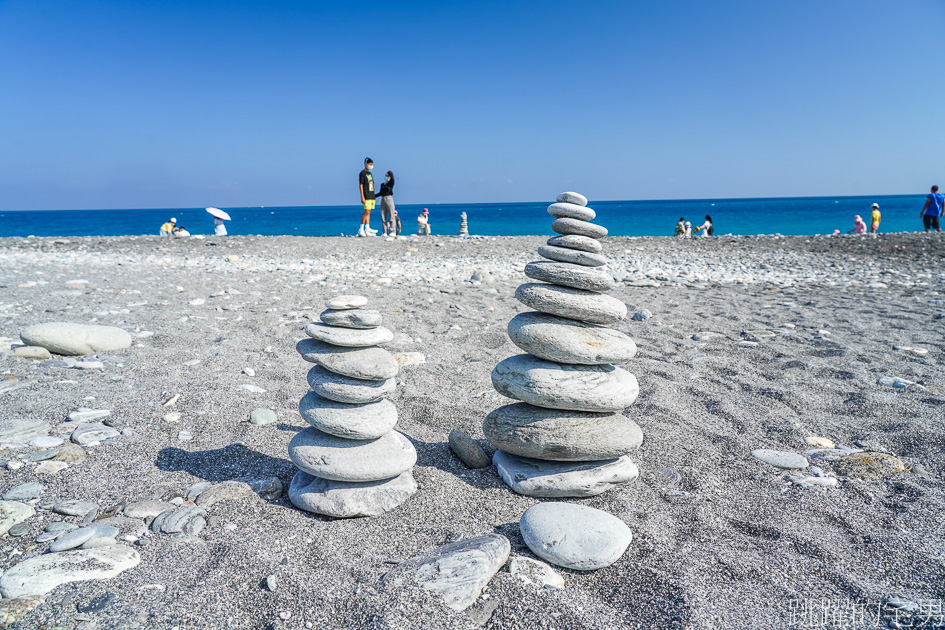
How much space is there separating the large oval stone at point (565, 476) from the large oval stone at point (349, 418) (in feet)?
2.69

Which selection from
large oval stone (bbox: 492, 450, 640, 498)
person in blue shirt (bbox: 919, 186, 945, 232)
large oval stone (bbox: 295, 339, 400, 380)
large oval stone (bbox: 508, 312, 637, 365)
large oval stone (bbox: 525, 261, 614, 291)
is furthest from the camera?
person in blue shirt (bbox: 919, 186, 945, 232)

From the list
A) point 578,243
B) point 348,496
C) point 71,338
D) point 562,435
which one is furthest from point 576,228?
point 71,338

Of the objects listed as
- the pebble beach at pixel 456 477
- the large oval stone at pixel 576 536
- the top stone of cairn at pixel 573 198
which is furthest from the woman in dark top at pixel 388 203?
the large oval stone at pixel 576 536

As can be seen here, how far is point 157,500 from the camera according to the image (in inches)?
112

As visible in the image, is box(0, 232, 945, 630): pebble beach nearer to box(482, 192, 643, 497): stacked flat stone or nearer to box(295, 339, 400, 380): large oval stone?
box(482, 192, 643, 497): stacked flat stone

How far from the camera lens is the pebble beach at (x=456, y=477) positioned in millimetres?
2180

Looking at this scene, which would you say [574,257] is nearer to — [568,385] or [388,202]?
[568,385]

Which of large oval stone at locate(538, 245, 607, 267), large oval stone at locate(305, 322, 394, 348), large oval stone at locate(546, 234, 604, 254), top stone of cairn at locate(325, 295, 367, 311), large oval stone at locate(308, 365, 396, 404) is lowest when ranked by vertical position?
large oval stone at locate(308, 365, 396, 404)

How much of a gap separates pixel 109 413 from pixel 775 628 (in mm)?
4170

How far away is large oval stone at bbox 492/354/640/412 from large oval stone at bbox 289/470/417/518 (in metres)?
0.86

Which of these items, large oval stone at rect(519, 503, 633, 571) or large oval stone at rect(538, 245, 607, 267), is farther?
large oval stone at rect(538, 245, 607, 267)

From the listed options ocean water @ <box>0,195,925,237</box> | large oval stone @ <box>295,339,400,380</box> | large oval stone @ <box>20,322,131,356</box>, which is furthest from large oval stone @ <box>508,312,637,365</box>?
ocean water @ <box>0,195,925,237</box>

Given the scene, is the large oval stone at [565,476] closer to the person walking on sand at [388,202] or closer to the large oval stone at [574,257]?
the large oval stone at [574,257]

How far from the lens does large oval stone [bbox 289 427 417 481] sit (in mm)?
2869
